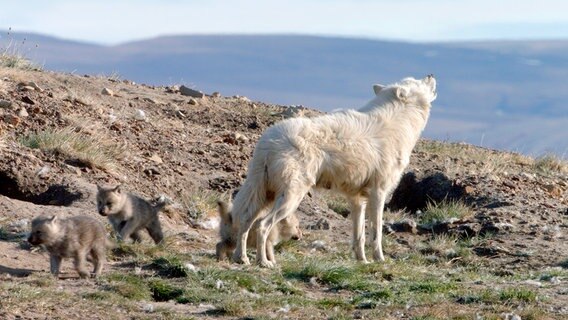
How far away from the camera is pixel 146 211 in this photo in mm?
13617

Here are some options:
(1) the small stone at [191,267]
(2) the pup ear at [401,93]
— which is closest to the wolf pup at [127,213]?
(1) the small stone at [191,267]

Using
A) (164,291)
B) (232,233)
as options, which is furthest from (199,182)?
(164,291)

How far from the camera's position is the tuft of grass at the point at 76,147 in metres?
15.8

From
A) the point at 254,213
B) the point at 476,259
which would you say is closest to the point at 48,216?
the point at 254,213

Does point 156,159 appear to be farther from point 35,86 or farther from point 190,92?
point 190,92

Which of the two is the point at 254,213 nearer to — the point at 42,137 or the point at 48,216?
the point at 48,216

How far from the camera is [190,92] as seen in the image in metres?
22.1

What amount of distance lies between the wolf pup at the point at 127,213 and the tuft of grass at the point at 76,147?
2.25 m

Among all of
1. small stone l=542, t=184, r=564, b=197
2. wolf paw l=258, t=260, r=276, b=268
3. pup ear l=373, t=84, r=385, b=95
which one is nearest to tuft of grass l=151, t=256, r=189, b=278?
wolf paw l=258, t=260, r=276, b=268

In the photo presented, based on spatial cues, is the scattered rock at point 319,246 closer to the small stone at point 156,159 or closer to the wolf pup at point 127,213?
the wolf pup at point 127,213

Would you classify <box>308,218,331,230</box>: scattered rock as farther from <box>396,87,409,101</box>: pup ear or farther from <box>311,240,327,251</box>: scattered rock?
Answer: <box>396,87,409,101</box>: pup ear

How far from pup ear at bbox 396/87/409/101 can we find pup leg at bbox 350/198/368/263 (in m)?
1.16

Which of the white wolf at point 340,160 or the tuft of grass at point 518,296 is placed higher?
the white wolf at point 340,160

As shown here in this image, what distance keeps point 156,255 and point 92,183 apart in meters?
3.11
